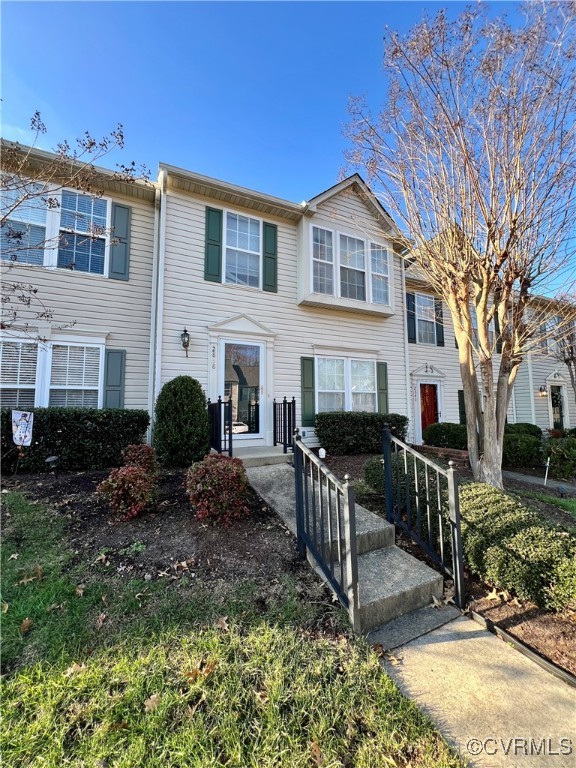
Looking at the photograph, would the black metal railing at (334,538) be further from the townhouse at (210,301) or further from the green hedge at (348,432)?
the green hedge at (348,432)

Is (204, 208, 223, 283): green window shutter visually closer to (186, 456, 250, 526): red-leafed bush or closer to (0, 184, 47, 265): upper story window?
(0, 184, 47, 265): upper story window

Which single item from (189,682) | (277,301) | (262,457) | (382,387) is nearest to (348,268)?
(277,301)

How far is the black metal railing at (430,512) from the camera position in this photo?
3010 mm

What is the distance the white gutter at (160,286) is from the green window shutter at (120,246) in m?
0.76

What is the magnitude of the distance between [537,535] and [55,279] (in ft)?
27.8

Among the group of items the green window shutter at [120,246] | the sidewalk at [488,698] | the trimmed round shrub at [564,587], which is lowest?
the sidewalk at [488,698]

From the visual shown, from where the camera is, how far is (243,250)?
8.20m

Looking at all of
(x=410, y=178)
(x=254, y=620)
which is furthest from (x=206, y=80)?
(x=254, y=620)

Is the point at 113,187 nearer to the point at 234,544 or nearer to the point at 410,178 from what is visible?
the point at 410,178

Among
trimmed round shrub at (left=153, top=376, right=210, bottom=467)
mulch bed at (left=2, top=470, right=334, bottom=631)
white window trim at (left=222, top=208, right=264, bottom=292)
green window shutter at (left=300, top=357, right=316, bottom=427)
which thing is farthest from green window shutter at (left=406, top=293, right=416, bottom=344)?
mulch bed at (left=2, top=470, right=334, bottom=631)

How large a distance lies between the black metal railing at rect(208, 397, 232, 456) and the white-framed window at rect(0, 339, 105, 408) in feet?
7.92

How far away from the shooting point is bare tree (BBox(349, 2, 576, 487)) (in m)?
4.26

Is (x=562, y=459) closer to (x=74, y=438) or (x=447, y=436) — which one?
(x=447, y=436)

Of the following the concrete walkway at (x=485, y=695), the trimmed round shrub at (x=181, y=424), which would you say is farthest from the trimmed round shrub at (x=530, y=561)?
the trimmed round shrub at (x=181, y=424)
